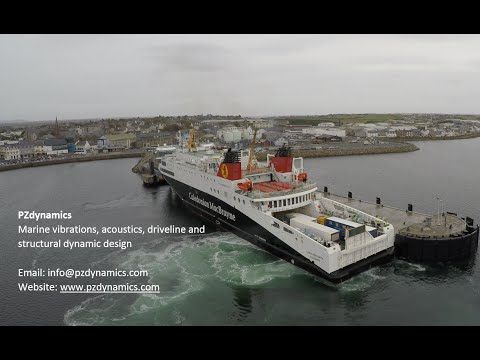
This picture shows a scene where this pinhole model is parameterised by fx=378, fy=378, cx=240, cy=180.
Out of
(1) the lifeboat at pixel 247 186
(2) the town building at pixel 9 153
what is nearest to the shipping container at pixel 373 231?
(1) the lifeboat at pixel 247 186

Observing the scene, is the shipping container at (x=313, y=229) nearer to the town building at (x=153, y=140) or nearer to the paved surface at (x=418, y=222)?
the paved surface at (x=418, y=222)

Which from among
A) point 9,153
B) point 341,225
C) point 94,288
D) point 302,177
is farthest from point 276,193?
point 9,153

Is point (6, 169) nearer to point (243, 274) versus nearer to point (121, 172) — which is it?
point (121, 172)

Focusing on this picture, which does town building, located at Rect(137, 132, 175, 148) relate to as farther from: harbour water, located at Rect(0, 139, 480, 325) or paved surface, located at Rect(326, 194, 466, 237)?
paved surface, located at Rect(326, 194, 466, 237)

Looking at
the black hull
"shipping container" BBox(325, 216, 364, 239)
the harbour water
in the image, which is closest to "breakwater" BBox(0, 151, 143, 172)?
the harbour water

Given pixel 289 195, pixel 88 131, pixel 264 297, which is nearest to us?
pixel 264 297

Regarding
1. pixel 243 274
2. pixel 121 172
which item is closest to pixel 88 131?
pixel 121 172

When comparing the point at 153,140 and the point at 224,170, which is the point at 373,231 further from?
the point at 153,140
